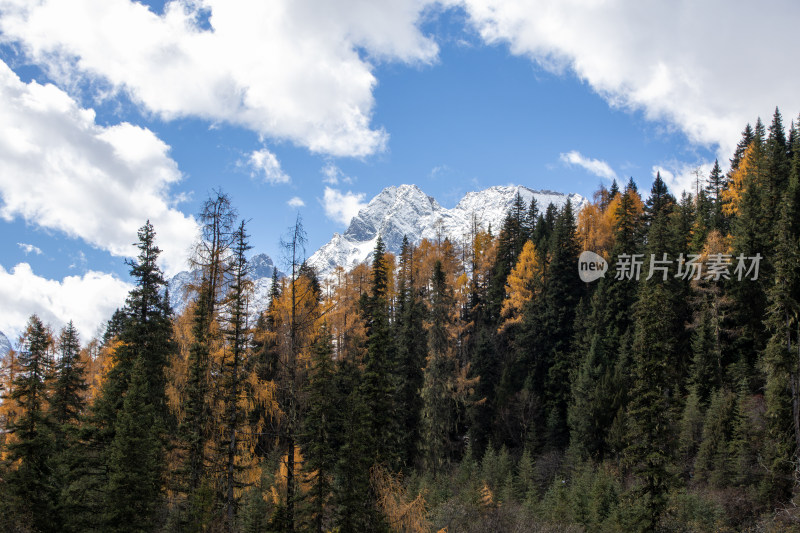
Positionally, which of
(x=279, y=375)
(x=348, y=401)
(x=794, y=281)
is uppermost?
(x=794, y=281)

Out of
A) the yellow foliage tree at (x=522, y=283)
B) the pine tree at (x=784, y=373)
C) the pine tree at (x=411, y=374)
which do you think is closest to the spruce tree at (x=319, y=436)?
the pine tree at (x=411, y=374)

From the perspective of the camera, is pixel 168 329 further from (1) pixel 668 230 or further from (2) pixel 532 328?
(1) pixel 668 230

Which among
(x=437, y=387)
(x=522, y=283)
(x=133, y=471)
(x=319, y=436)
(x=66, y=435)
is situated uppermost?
(x=522, y=283)

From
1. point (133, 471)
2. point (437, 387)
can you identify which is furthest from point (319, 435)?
point (437, 387)

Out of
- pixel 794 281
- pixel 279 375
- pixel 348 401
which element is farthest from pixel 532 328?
pixel 279 375

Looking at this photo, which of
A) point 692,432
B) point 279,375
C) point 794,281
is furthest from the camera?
point 692,432

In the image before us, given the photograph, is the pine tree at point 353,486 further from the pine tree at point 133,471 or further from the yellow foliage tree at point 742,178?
the yellow foliage tree at point 742,178

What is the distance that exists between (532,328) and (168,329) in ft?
106

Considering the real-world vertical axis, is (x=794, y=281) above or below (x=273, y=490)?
above

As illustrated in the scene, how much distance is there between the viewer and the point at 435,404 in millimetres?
30781

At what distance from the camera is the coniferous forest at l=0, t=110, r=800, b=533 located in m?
16.5

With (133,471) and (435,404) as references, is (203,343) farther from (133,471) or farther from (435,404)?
(435,404)

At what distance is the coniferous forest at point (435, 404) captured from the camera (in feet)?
54.2

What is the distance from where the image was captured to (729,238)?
3822cm
